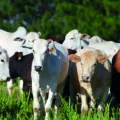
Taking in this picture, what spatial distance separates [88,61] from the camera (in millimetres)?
9320

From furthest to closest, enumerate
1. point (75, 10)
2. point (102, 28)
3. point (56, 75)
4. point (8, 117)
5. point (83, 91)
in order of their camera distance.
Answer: point (75, 10) → point (102, 28) → point (83, 91) → point (56, 75) → point (8, 117)

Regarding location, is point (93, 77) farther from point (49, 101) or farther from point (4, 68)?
point (4, 68)

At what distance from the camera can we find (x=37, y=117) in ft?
29.1

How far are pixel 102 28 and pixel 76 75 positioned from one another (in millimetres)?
16941

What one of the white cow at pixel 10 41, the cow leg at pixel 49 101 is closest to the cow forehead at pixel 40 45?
the cow leg at pixel 49 101

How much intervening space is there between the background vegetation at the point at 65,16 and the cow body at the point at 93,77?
1624 centimetres

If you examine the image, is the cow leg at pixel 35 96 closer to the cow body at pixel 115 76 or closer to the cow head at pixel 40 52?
the cow head at pixel 40 52

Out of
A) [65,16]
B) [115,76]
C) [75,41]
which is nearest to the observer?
[115,76]

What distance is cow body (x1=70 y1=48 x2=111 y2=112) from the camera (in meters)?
9.44

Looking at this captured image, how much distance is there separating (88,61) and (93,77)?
0.36 m

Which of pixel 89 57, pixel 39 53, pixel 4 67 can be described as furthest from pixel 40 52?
pixel 89 57

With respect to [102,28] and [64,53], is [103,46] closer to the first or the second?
[64,53]

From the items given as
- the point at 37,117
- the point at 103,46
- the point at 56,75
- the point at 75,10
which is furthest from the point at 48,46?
the point at 75,10

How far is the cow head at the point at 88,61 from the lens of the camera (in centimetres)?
917
